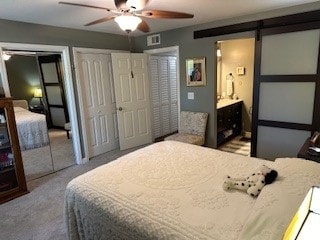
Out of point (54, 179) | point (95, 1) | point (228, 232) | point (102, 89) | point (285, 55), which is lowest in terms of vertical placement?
point (54, 179)

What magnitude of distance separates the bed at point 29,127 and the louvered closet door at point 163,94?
2375 millimetres

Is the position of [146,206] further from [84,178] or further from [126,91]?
[126,91]

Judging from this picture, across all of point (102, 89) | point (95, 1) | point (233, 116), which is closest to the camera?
point (95, 1)

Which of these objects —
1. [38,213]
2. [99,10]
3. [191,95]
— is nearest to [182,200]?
[38,213]

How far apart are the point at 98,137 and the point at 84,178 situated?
2.50 metres

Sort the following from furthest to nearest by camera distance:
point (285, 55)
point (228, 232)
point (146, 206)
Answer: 1. point (285, 55)
2. point (146, 206)
3. point (228, 232)

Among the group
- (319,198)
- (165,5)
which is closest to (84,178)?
(319,198)

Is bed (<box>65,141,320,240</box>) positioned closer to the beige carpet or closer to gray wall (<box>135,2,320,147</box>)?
gray wall (<box>135,2,320,147</box>)

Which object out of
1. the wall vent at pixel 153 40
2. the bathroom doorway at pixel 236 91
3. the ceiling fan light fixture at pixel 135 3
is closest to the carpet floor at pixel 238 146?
the bathroom doorway at pixel 236 91

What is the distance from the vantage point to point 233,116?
466 cm

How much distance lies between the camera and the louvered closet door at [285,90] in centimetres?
277

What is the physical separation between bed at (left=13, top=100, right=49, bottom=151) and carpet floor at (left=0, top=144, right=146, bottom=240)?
58cm

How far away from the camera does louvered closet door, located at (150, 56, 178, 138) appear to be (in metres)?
4.88

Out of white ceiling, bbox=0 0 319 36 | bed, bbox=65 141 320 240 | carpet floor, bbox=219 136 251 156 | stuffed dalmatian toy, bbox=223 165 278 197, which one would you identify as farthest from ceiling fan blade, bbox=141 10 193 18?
carpet floor, bbox=219 136 251 156
